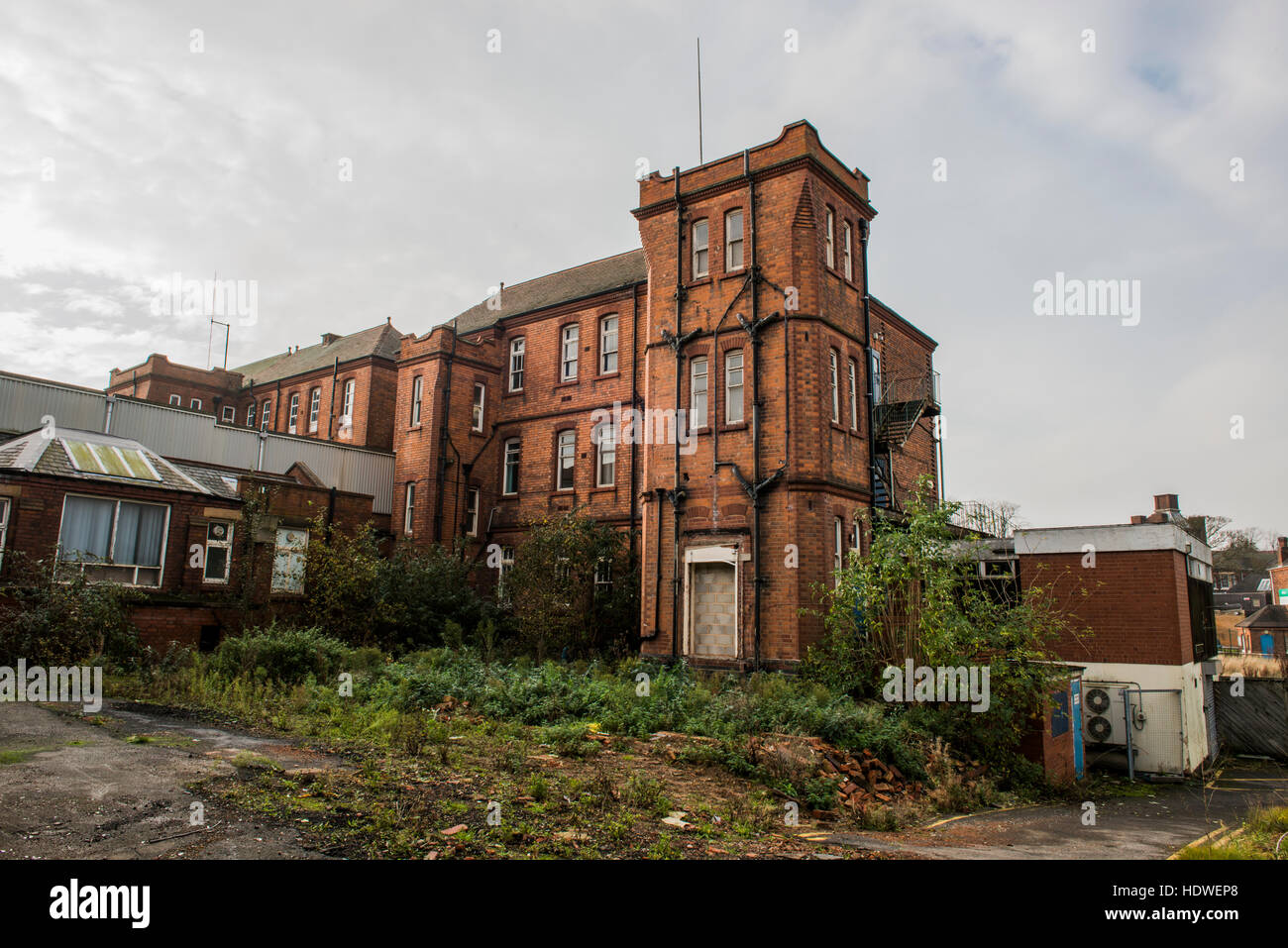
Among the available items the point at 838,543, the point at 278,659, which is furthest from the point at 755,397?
the point at 278,659

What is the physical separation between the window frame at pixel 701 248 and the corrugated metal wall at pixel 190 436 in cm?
1428

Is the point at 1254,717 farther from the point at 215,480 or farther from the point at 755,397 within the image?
the point at 215,480

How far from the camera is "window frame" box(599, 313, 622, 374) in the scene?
24.2 meters

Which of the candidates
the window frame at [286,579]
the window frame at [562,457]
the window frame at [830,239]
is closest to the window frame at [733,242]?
the window frame at [830,239]

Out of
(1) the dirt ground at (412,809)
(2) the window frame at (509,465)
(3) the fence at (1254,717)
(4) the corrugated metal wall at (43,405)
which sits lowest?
(3) the fence at (1254,717)

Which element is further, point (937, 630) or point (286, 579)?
point (286, 579)

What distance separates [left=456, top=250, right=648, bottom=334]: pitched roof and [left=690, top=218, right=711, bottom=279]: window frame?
14.2 ft

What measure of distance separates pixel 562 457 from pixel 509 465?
8.40ft

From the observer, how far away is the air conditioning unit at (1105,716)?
1673 cm

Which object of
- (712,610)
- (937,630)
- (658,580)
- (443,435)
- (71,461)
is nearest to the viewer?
(937,630)

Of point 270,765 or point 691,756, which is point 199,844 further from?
point 691,756

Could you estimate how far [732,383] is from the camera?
18406mm

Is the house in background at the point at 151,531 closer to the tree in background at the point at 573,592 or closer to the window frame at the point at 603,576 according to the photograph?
the tree in background at the point at 573,592

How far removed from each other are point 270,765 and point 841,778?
6.77m
